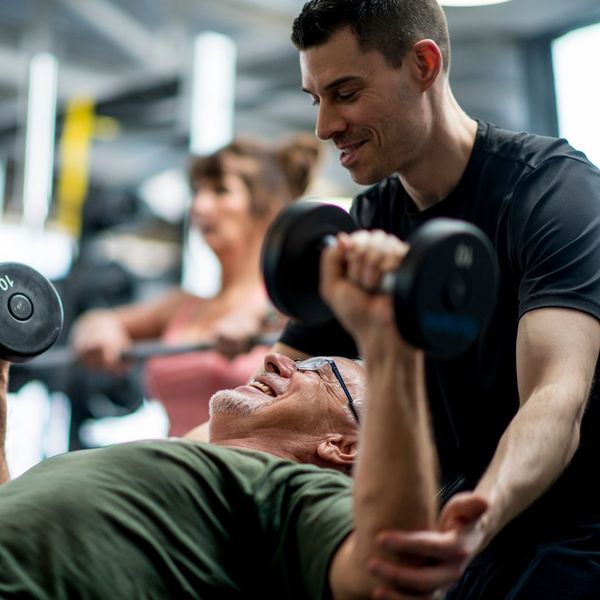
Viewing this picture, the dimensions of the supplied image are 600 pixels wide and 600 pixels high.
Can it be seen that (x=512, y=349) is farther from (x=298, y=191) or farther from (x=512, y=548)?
(x=298, y=191)

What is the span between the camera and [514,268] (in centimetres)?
170

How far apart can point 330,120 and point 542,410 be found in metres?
0.68

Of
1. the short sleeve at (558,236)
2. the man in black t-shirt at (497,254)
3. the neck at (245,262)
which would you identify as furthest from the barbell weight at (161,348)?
the short sleeve at (558,236)

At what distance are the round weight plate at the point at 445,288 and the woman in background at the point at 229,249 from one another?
1888mm

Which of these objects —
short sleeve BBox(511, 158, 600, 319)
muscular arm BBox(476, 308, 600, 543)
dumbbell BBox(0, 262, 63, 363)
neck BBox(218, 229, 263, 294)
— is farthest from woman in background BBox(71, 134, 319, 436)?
muscular arm BBox(476, 308, 600, 543)

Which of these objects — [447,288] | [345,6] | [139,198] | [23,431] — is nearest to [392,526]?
[447,288]

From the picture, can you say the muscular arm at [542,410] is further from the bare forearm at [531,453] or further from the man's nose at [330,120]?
the man's nose at [330,120]

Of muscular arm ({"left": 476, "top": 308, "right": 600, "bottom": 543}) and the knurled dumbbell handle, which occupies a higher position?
the knurled dumbbell handle

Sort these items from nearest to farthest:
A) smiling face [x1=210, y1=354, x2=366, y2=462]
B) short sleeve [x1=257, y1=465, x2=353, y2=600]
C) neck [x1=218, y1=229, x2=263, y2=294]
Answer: short sleeve [x1=257, y1=465, x2=353, y2=600] < smiling face [x1=210, y1=354, x2=366, y2=462] < neck [x1=218, y1=229, x2=263, y2=294]

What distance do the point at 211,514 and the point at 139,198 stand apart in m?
4.08

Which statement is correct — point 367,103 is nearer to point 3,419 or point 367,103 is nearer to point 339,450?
point 339,450

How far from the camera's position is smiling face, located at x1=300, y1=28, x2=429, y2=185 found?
1780 mm

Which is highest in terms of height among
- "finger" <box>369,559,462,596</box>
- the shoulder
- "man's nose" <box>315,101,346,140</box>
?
"man's nose" <box>315,101,346,140</box>

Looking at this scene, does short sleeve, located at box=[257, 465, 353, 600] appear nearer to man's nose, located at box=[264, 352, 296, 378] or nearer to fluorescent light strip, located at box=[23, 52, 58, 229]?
man's nose, located at box=[264, 352, 296, 378]
